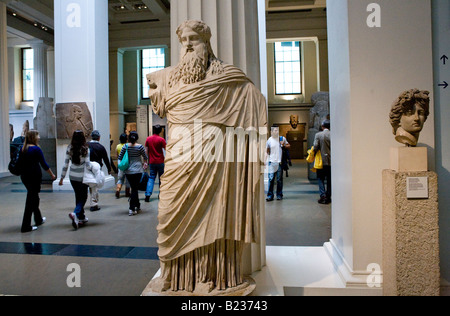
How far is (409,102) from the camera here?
8.37ft

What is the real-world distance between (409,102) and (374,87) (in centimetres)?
43

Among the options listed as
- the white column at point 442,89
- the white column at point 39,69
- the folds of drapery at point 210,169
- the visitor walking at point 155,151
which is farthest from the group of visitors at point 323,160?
the white column at point 39,69

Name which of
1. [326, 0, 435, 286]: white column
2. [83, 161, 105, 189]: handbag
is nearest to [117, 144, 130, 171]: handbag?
[83, 161, 105, 189]: handbag

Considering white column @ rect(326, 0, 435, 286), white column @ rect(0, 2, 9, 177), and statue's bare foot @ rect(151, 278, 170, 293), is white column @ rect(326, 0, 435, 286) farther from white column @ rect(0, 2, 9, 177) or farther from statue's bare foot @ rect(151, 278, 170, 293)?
white column @ rect(0, 2, 9, 177)

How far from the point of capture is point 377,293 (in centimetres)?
288

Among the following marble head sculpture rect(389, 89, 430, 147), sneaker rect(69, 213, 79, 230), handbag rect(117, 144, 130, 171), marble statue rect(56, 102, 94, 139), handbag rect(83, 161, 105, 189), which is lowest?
sneaker rect(69, 213, 79, 230)

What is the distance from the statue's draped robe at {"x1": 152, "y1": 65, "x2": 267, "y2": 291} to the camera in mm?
2281

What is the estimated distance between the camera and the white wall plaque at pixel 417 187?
8.30 ft

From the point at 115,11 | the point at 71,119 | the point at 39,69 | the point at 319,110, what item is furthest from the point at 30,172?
the point at 39,69

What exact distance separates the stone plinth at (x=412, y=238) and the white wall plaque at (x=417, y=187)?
3 centimetres

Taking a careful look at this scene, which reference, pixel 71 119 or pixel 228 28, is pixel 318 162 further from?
pixel 71 119

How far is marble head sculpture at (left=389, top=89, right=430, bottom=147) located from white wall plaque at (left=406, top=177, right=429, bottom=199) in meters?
0.30

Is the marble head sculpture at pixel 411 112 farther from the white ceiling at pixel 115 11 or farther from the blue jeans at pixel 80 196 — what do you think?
the white ceiling at pixel 115 11

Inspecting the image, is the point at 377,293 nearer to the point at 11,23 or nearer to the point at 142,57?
the point at 11,23
